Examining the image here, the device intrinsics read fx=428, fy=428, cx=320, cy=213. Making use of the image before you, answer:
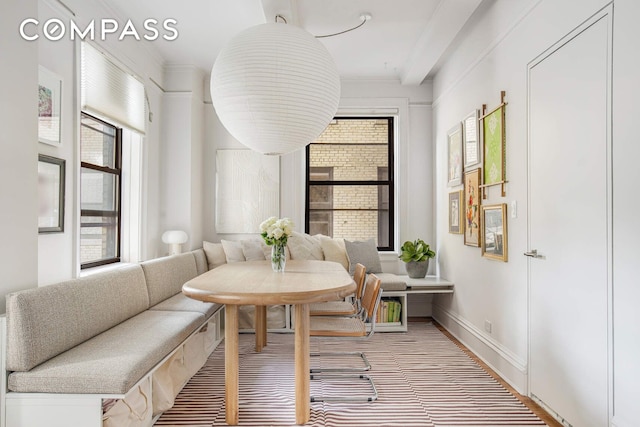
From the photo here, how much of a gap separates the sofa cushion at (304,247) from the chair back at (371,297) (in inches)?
69.5

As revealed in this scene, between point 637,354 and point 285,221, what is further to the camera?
point 285,221

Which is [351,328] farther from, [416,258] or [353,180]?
[353,180]

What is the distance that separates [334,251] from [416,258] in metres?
0.94

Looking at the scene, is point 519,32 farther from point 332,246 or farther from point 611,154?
point 332,246

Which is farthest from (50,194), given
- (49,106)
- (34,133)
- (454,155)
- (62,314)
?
(454,155)

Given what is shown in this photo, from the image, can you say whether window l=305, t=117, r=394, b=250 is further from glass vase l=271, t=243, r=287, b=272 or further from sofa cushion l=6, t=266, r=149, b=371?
sofa cushion l=6, t=266, r=149, b=371

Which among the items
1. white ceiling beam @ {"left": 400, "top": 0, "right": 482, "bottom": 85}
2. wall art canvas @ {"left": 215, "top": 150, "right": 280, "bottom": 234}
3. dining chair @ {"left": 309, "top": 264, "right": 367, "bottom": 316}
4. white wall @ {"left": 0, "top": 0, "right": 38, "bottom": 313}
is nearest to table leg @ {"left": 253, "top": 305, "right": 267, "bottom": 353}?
dining chair @ {"left": 309, "top": 264, "right": 367, "bottom": 316}

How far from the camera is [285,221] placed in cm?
325

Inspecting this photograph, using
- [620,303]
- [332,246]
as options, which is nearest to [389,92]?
[332,246]

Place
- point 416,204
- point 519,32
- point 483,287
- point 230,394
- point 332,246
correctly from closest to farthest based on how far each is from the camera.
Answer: point 230,394
point 519,32
point 483,287
point 332,246
point 416,204

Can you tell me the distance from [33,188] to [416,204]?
13.4ft

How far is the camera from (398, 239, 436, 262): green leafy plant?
16.1 feet

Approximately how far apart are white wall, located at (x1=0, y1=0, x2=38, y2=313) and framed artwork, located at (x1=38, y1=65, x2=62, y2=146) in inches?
20.3

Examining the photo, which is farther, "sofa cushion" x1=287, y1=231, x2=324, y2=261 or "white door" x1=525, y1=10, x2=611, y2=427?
"sofa cushion" x1=287, y1=231, x2=324, y2=261
